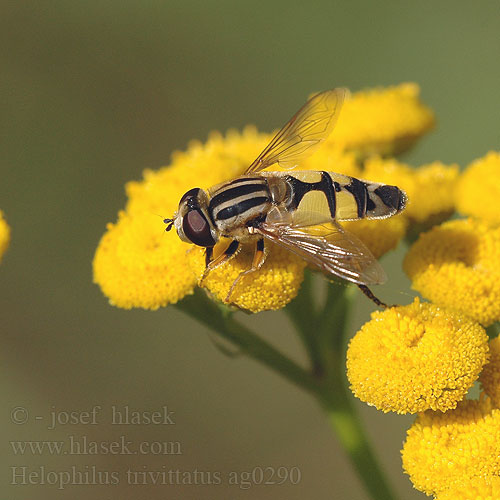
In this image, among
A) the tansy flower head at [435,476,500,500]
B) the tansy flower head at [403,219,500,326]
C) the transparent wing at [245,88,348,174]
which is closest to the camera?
the tansy flower head at [435,476,500,500]

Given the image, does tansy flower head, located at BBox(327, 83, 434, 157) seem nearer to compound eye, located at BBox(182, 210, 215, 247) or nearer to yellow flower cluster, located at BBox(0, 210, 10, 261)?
compound eye, located at BBox(182, 210, 215, 247)

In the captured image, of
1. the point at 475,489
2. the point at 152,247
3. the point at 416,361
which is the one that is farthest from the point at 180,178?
the point at 475,489

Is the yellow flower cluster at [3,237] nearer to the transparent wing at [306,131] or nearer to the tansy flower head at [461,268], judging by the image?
the transparent wing at [306,131]

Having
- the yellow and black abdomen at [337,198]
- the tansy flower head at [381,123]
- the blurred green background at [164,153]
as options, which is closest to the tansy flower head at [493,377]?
the yellow and black abdomen at [337,198]

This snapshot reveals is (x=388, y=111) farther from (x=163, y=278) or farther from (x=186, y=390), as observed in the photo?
(x=186, y=390)

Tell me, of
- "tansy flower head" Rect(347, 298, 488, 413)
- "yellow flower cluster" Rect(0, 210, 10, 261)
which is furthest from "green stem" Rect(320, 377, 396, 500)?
"yellow flower cluster" Rect(0, 210, 10, 261)
